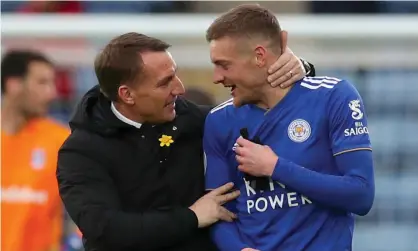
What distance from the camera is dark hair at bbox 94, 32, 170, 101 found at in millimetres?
2875

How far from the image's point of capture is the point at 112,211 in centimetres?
278

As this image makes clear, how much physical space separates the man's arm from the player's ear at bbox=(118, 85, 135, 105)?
0.21m

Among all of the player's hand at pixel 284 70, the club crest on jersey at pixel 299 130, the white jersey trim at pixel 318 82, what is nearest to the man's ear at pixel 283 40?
the player's hand at pixel 284 70

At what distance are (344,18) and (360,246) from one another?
1.21 metres

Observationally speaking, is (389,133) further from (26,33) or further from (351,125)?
(351,125)

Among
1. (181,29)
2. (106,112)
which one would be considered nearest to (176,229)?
(106,112)

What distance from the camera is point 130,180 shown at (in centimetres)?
288

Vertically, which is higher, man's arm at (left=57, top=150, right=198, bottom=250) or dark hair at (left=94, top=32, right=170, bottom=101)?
dark hair at (left=94, top=32, right=170, bottom=101)

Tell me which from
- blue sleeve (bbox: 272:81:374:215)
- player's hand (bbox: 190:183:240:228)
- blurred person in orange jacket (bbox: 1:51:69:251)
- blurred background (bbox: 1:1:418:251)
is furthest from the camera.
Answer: blurred background (bbox: 1:1:418:251)

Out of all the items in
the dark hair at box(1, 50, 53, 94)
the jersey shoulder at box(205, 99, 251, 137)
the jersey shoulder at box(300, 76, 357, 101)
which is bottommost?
the dark hair at box(1, 50, 53, 94)

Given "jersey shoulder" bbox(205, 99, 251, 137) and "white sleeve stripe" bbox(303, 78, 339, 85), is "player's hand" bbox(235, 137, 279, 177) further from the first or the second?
"white sleeve stripe" bbox(303, 78, 339, 85)

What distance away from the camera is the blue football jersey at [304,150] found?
267cm

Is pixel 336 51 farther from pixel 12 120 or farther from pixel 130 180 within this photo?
pixel 130 180

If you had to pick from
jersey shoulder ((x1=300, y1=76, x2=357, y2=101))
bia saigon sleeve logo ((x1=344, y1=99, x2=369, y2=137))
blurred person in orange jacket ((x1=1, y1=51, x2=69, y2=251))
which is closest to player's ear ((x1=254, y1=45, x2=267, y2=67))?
jersey shoulder ((x1=300, y1=76, x2=357, y2=101))
